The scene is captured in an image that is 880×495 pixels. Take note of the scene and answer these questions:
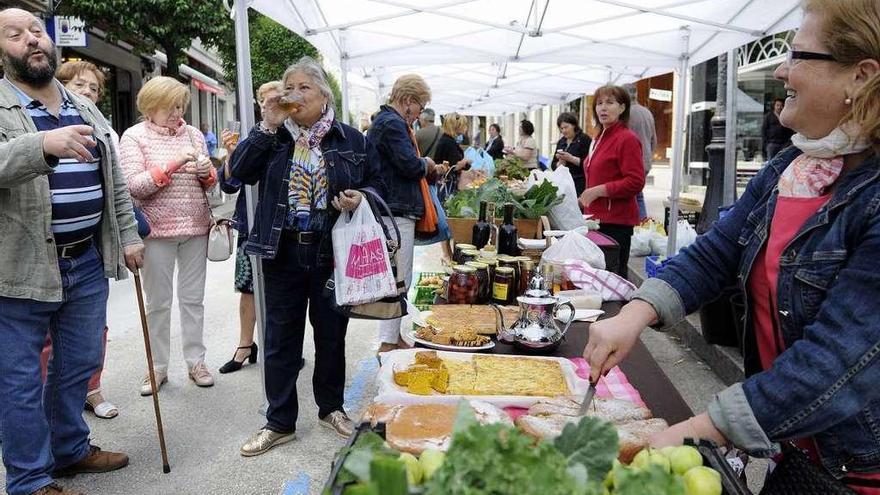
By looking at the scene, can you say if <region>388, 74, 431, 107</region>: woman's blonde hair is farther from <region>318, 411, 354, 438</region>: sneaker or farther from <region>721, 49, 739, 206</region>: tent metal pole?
<region>721, 49, 739, 206</region>: tent metal pole

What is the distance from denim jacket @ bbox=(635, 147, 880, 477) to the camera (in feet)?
4.06

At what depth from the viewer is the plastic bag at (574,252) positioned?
3.70 m

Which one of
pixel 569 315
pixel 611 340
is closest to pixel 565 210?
pixel 569 315

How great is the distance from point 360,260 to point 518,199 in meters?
2.14

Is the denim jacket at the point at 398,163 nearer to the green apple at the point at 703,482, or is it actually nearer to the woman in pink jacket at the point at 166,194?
the woman in pink jacket at the point at 166,194

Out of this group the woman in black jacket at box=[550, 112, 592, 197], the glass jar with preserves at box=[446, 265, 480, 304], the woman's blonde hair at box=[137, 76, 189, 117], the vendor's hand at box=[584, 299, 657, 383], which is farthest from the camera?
the woman in black jacket at box=[550, 112, 592, 197]

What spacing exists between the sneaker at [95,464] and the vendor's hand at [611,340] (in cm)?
289

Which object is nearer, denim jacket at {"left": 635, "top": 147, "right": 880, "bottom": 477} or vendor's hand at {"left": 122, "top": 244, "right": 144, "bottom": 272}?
denim jacket at {"left": 635, "top": 147, "right": 880, "bottom": 477}

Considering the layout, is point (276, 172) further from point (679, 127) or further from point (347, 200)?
point (679, 127)

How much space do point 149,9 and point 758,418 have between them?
1613 centimetres

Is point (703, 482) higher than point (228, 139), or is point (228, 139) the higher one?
point (228, 139)

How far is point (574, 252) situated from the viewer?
3713 millimetres

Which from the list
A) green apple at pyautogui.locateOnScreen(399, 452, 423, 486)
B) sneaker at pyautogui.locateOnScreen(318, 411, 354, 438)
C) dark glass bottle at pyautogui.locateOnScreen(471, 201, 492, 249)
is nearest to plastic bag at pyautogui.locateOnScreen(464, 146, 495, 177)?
dark glass bottle at pyautogui.locateOnScreen(471, 201, 492, 249)

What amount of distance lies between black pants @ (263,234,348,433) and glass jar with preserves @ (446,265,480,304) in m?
0.71
